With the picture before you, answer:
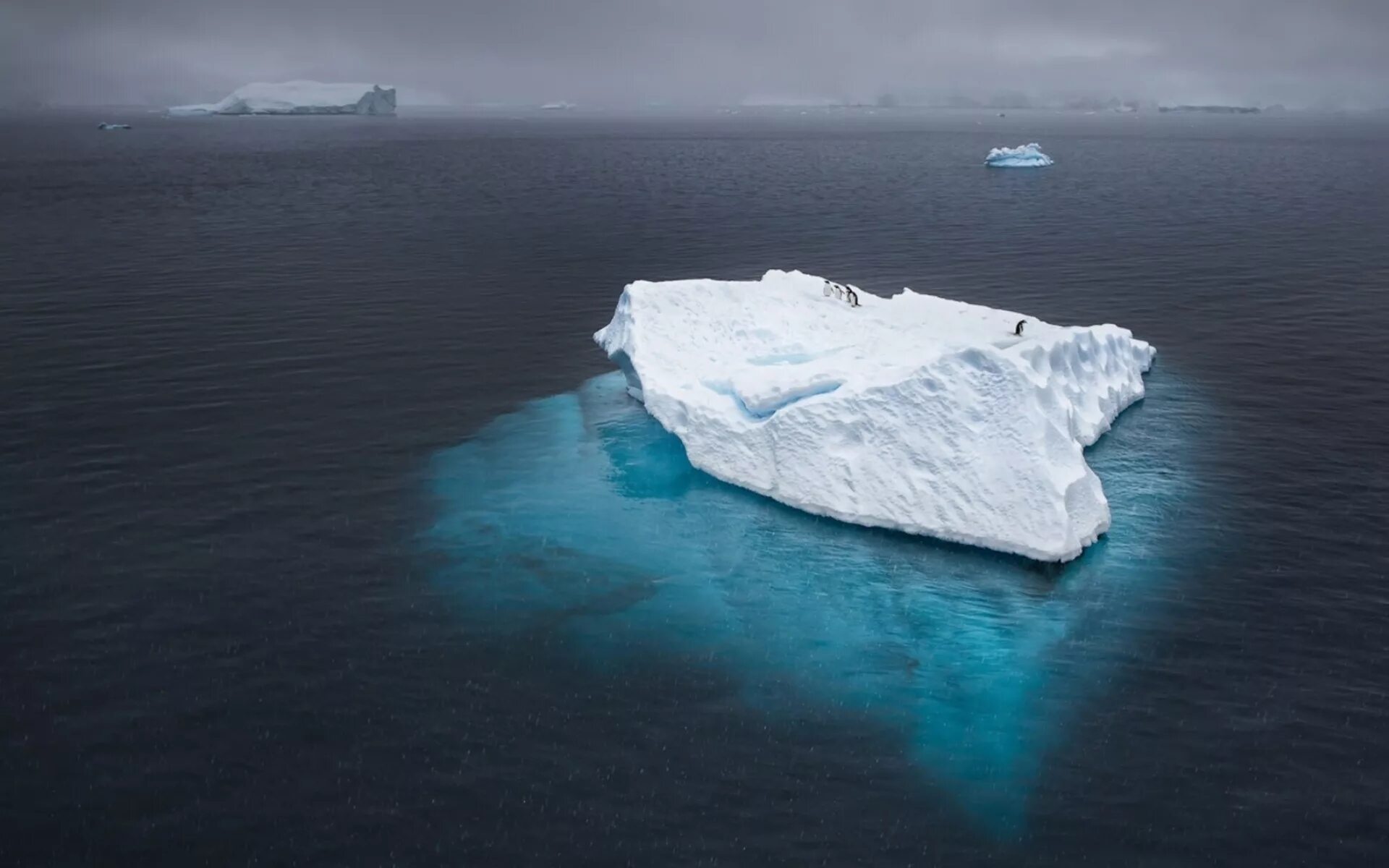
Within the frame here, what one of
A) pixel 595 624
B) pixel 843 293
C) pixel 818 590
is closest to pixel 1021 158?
pixel 843 293

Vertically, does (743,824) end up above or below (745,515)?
below

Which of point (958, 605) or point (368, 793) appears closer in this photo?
point (368, 793)

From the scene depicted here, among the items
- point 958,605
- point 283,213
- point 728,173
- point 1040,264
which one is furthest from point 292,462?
point 728,173

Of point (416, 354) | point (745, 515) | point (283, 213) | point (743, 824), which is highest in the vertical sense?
point (283, 213)

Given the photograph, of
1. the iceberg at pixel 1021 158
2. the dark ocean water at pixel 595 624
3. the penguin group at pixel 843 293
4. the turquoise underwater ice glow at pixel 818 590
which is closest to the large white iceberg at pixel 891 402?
the penguin group at pixel 843 293

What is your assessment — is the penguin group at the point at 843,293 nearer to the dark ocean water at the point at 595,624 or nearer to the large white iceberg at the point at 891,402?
the large white iceberg at the point at 891,402

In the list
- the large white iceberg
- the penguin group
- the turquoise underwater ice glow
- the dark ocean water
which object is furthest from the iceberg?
the turquoise underwater ice glow

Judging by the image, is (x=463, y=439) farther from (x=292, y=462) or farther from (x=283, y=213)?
(x=283, y=213)
